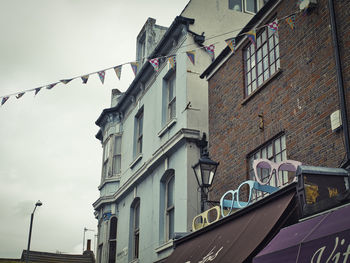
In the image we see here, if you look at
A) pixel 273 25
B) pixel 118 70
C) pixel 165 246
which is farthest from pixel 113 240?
pixel 273 25

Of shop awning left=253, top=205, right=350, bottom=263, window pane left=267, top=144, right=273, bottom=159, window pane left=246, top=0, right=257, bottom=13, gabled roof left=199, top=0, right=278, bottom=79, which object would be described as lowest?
shop awning left=253, top=205, right=350, bottom=263

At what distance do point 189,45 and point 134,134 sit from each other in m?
5.17

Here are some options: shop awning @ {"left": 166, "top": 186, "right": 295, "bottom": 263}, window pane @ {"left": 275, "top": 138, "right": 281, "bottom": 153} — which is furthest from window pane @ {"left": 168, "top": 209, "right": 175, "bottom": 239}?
window pane @ {"left": 275, "top": 138, "right": 281, "bottom": 153}

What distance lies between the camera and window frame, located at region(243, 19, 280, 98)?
38.6 feet

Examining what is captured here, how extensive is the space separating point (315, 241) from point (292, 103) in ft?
14.8

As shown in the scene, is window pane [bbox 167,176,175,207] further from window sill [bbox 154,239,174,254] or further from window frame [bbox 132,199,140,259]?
window frame [bbox 132,199,140,259]

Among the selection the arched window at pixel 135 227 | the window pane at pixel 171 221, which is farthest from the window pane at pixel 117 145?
the window pane at pixel 171 221

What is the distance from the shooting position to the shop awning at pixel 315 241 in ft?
20.2

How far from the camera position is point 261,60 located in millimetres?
12273

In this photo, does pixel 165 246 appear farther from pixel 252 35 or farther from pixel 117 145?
pixel 117 145

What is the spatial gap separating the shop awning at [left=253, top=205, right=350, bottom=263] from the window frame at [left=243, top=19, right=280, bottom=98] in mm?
4846

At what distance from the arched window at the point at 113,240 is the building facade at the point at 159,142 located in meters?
0.04

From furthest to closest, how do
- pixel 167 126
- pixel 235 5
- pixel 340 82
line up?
pixel 235 5, pixel 167 126, pixel 340 82

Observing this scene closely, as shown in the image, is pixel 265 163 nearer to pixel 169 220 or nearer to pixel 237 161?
pixel 237 161
